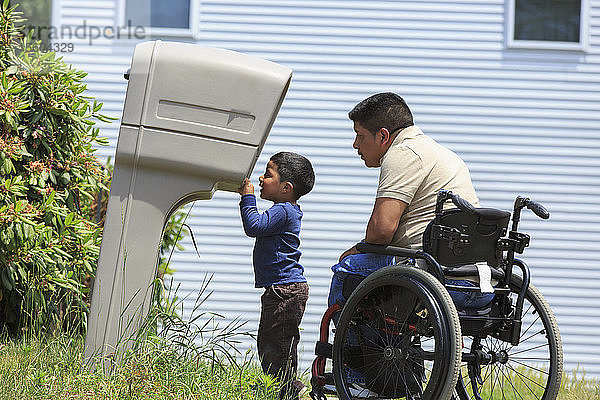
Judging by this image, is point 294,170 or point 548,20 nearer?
point 294,170

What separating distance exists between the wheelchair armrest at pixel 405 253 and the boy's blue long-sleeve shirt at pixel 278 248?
0.67 meters

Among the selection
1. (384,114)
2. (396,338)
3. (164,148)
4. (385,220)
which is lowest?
(396,338)

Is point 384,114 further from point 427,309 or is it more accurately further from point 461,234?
point 427,309

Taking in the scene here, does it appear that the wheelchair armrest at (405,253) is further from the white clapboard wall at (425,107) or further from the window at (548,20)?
the window at (548,20)

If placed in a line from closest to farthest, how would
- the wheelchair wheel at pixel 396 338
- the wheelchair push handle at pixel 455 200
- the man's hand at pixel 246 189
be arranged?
1. the wheelchair wheel at pixel 396 338
2. the wheelchair push handle at pixel 455 200
3. the man's hand at pixel 246 189

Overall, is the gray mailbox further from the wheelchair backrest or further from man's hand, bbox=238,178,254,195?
the wheelchair backrest

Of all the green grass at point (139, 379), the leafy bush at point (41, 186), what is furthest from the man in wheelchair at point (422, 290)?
the leafy bush at point (41, 186)

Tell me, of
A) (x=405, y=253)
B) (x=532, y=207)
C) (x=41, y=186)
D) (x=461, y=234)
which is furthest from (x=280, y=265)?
(x=41, y=186)

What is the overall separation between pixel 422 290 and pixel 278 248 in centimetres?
115

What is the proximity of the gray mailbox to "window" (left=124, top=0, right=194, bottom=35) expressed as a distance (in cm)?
515

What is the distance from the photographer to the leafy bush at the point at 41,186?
442 cm

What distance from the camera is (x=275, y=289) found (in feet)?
11.8

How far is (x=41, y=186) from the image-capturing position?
457 cm

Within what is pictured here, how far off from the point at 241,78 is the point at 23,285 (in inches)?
88.1
